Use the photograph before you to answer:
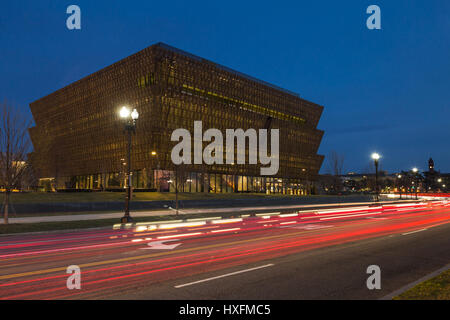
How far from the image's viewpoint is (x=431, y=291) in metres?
6.63

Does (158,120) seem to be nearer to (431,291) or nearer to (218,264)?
(218,264)

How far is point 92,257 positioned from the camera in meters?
11.1

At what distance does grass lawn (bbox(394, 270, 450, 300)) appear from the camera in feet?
20.5

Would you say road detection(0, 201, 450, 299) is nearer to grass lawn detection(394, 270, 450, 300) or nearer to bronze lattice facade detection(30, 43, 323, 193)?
grass lawn detection(394, 270, 450, 300)

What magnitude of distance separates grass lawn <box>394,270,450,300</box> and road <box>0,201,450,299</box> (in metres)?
0.56

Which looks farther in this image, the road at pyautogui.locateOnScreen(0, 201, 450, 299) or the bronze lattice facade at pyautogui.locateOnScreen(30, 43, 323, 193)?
the bronze lattice facade at pyautogui.locateOnScreen(30, 43, 323, 193)

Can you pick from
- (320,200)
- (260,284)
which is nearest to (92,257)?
(260,284)

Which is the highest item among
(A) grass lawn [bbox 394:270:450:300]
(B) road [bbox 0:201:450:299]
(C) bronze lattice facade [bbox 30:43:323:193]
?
(C) bronze lattice facade [bbox 30:43:323:193]

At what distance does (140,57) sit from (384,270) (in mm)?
74655

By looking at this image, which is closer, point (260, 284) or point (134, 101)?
point (260, 284)

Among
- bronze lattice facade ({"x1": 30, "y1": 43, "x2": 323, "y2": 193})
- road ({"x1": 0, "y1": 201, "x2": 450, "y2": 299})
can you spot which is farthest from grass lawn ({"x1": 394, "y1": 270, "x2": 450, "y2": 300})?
bronze lattice facade ({"x1": 30, "y1": 43, "x2": 323, "y2": 193})

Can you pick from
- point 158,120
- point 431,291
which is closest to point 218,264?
point 431,291

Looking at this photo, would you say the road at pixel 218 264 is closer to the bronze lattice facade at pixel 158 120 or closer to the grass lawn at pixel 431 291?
the grass lawn at pixel 431 291
